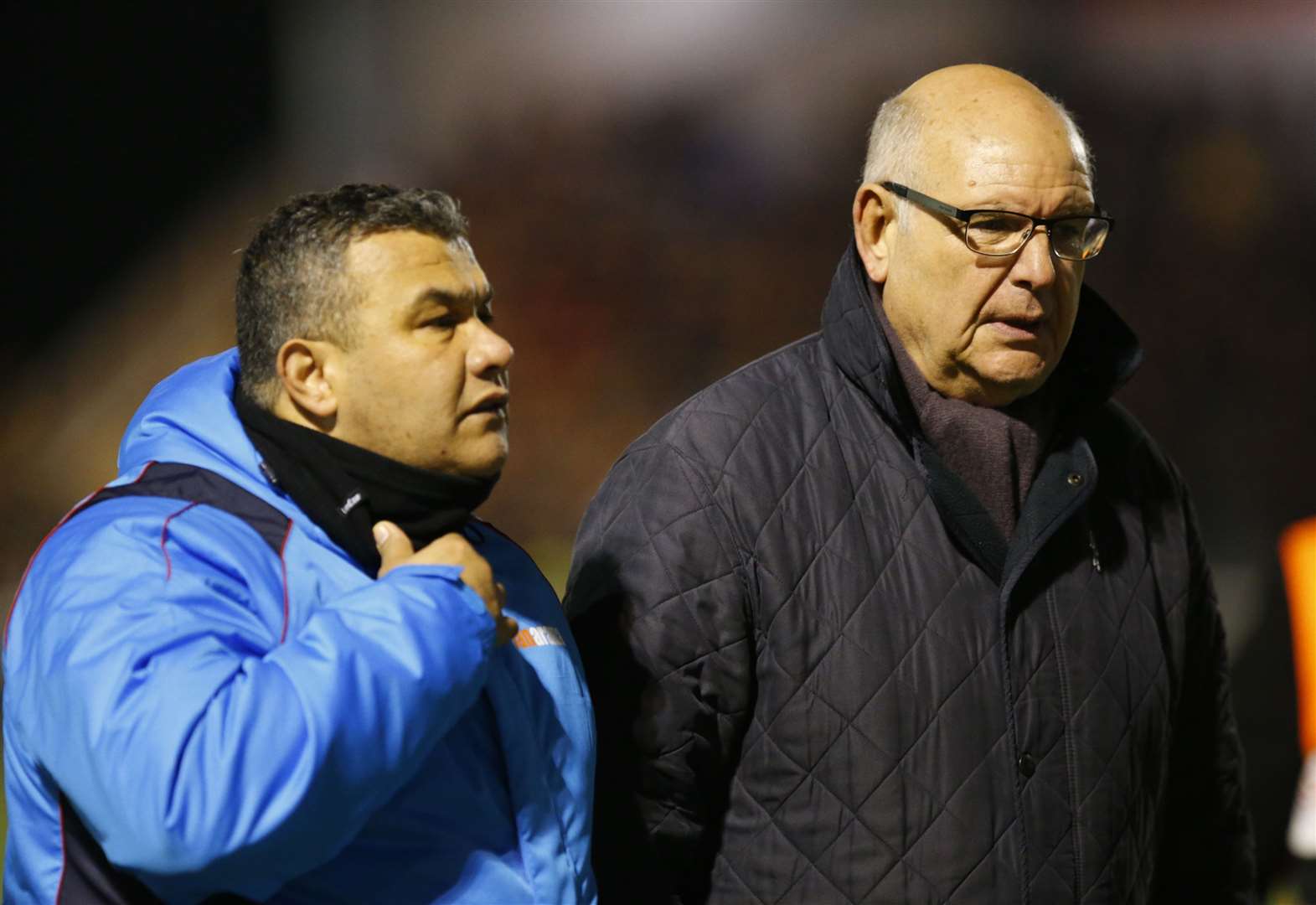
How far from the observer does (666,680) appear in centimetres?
148

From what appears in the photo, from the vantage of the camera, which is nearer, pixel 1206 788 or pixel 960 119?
pixel 960 119

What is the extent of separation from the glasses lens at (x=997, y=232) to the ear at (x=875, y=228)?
4.0 inches

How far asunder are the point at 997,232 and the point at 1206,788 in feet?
2.74

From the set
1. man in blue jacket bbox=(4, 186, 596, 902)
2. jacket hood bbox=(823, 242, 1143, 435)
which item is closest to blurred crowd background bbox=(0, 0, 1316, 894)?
jacket hood bbox=(823, 242, 1143, 435)

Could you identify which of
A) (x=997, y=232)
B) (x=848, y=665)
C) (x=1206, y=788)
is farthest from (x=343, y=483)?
(x=1206, y=788)

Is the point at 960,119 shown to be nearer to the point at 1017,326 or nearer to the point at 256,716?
the point at 1017,326

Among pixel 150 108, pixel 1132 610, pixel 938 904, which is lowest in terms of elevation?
pixel 938 904

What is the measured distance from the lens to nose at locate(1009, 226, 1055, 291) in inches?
62.9

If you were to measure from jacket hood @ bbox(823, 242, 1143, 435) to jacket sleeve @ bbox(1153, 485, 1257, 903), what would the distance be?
0.23 m

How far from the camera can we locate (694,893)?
1551 millimetres

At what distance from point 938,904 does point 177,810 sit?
2.76 feet

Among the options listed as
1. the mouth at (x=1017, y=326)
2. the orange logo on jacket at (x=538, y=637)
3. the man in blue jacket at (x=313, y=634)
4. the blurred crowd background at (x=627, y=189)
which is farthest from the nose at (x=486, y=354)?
the blurred crowd background at (x=627, y=189)

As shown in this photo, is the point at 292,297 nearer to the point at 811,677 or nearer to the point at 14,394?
the point at 811,677

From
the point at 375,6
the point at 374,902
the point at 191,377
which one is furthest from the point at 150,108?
the point at 374,902
